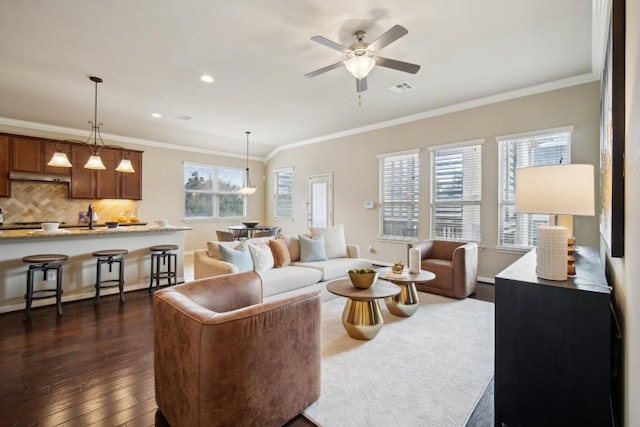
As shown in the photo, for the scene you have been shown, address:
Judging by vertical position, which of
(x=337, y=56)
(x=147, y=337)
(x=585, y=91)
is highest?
(x=337, y=56)

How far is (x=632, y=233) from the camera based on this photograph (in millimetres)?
1185

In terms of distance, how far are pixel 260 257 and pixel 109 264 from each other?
2299mm

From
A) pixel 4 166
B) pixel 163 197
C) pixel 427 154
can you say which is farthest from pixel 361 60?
pixel 4 166

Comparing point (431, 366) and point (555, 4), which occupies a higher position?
point (555, 4)

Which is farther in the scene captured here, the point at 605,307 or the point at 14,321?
the point at 14,321

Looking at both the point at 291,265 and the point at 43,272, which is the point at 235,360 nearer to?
the point at 291,265

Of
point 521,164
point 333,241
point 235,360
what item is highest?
point 521,164

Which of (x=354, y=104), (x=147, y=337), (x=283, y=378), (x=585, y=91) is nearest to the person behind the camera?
(x=283, y=378)

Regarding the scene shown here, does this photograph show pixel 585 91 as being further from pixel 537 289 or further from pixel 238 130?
pixel 238 130

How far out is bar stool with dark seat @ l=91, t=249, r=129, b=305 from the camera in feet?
13.0

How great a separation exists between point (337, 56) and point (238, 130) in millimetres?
3996

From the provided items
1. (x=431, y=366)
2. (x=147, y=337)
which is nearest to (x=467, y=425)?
(x=431, y=366)

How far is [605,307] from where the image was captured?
144cm

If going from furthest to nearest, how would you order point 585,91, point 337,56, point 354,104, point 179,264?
point 354,104, point 179,264, point 585,91, point 337,56
